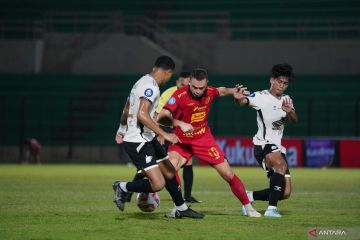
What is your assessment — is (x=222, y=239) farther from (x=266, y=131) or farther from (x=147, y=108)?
(x=266, y=131)

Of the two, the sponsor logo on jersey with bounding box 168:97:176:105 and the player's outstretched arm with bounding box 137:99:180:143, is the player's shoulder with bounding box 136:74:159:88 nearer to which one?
the player's outstretched arm with bounding box 137:99:180:143

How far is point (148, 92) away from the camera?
1058 centimetres

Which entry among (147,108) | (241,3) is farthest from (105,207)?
(241,3)

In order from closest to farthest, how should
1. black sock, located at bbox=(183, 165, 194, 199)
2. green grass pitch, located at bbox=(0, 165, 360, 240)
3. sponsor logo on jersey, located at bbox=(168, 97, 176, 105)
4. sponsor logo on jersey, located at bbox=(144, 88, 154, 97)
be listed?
green grass pitch, located at bbox=(0, 165, 360, 240), sponsor logo on jersey, located at bbox=(144, 88, 154, 97), sponsor logo on jersey, located at bbox=(168, 97, 176, 105), black sock, located at bbox=(183, 165, 194, 199)

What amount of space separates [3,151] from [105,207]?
2054cm

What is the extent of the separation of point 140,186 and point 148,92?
1403 mm

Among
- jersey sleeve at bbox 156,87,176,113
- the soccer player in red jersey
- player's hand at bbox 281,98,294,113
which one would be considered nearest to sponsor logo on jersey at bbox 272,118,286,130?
player's hand at bbox 281,98,294,113

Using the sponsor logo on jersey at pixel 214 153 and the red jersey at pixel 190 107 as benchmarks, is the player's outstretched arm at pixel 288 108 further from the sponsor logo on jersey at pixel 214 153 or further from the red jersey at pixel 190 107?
the sponsor logo on jersey at pixel 214 153

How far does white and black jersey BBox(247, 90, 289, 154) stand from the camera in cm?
1180

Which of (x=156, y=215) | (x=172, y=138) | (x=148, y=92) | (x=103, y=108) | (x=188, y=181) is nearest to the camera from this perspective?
(x=172, y=138)

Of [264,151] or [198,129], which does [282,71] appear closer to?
[264,151]

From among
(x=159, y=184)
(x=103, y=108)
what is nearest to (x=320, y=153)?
(x=103, y=108)

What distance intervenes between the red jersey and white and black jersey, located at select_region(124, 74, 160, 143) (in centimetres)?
46

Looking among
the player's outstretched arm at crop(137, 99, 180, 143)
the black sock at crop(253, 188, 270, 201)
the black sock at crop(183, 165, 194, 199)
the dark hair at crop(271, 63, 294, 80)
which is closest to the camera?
the player's outstretched arm at crop(137, 99, 180, 143)
